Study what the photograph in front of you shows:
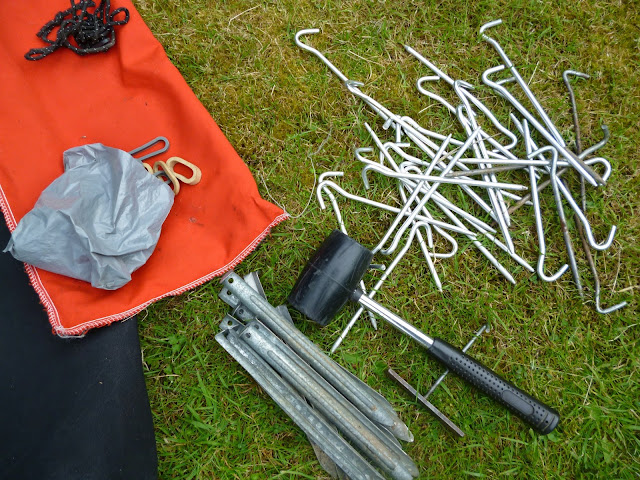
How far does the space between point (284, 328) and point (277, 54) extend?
1.42 metres

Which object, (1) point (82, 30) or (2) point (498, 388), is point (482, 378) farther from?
(1) point (82, 30)

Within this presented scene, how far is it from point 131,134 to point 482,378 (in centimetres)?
197

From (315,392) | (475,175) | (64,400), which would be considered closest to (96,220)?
(64,400)

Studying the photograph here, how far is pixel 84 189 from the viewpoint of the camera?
1757 millimetres

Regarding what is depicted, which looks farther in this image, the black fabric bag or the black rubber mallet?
the black rubber mallet

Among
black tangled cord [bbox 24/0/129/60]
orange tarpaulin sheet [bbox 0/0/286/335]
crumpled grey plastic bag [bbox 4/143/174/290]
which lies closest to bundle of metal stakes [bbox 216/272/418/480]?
Answer: orange tarpaulin sheet [bbox 0/0/286/335]

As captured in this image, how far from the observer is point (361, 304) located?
6.32 ft

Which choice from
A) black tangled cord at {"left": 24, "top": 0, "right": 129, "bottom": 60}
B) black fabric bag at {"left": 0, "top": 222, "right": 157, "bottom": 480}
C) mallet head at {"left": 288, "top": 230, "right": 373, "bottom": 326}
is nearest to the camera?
black fabric bag at {"left": 0, "top": 222, "right": 157, "bottom": 480}

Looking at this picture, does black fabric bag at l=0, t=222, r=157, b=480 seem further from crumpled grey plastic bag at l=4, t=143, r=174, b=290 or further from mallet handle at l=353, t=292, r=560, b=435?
mallet handle at l=353, t=292, r=560, b=435

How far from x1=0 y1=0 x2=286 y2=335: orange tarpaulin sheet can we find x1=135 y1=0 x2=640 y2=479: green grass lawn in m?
0.17

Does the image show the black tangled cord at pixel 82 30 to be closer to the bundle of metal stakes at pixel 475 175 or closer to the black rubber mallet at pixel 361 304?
the bundle of metal stakes at pixel 475 175

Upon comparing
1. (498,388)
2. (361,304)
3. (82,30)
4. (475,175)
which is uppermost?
(82,30)

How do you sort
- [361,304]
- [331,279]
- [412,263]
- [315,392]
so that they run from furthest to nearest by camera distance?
[412,263] → [361,304] → [331,279] → [315,392]

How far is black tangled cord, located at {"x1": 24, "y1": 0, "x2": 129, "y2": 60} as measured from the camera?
75.4 inches
